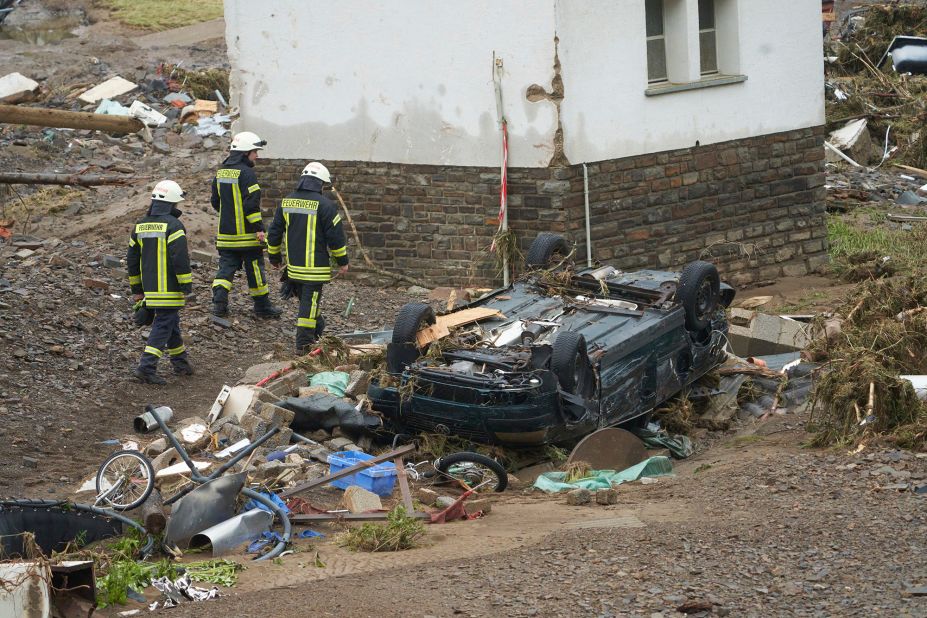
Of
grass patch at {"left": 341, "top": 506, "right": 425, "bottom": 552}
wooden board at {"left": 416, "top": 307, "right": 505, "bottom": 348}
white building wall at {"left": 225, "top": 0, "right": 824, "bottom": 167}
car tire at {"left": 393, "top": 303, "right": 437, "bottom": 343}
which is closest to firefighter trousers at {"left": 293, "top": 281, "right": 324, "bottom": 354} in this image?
wooden board at {"left": 416, "top": 307, "right": 505, "bottom": 348}

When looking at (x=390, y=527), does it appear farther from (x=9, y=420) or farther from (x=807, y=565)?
(x=9, y=420)

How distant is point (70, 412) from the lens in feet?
33.5

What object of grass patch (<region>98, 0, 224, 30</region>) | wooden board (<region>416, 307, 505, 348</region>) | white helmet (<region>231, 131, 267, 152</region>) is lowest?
wooden board (<region>416, 307, 505, 348</region>)

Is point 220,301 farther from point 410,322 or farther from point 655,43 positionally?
point 655,43

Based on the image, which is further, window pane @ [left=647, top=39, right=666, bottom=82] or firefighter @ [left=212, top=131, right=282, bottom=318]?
window pane @ [left=647, top=39, right=666, bottom=82]

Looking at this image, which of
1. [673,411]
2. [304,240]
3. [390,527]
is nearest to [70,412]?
[304,240]

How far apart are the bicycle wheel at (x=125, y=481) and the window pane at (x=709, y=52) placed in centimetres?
945

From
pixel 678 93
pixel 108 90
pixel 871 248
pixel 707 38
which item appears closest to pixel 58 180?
pixel 678 93

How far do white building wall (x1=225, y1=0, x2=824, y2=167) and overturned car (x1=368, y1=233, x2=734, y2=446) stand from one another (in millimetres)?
3836

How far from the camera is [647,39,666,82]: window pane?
14430mm

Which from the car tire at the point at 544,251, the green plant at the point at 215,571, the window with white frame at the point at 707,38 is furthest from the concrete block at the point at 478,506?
the window with white frame at the point at 707,38

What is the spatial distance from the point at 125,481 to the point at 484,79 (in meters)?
7.42

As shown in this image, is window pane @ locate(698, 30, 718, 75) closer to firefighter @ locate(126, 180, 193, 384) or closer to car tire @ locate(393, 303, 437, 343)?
firefighter @ locate(126, 180, 193, 384)

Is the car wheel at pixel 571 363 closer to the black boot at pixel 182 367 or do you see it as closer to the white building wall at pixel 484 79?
the black boot at pixel 182 367
